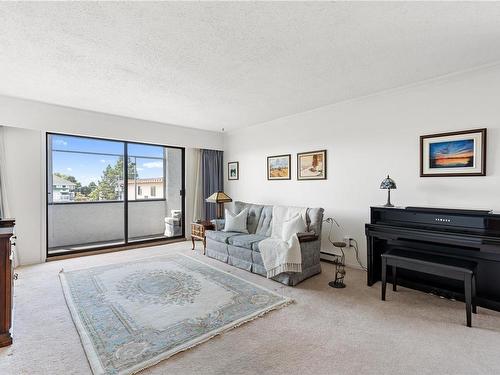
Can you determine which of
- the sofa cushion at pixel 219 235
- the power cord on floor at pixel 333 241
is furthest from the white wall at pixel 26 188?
the power cord on floor at pixel 333 241

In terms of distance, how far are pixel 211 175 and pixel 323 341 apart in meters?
4.65

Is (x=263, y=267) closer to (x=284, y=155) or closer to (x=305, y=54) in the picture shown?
(x=284, y=155)

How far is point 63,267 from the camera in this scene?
12.9 ft

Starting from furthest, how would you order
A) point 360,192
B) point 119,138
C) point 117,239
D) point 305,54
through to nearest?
point 117,239 → point 119,138 → point 360,192 → point 305,54

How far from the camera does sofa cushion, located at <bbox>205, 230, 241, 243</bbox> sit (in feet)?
13.8

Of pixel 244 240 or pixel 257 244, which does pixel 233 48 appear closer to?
pixel 257 244

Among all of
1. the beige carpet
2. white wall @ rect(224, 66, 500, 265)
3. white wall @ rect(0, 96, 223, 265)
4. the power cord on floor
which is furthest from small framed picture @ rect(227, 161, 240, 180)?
the beige carpet

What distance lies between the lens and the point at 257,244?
364 cm

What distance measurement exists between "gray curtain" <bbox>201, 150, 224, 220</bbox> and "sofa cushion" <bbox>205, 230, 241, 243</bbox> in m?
1.51

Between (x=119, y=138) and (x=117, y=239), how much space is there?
2163 millimetres

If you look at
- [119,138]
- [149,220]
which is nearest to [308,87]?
[119,138]

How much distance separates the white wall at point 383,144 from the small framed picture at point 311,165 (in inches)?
4.1

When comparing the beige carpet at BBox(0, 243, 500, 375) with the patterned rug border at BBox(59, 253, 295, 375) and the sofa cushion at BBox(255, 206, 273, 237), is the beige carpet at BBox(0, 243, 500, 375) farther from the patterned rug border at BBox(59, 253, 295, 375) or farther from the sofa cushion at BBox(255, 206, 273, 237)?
the sofa cushion at BBox(255, 206, 273, 237)

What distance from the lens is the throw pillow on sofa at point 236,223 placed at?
4.49 m
